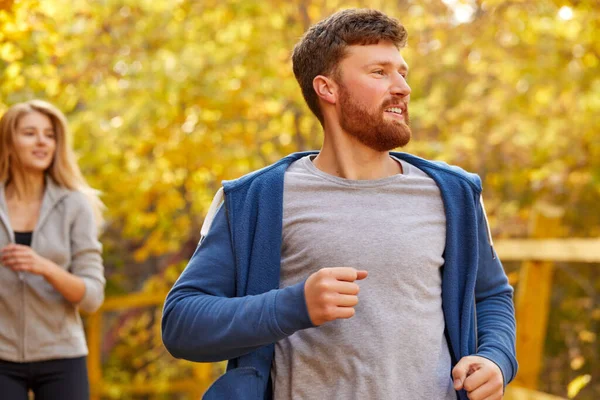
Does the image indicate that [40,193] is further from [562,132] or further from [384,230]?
[562,132]

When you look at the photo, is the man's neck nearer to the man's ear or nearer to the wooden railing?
the man's ear

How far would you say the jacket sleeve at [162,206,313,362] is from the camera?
82.7 inches

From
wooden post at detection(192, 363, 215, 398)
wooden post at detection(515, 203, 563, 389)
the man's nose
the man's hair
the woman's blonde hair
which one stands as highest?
the man's hair

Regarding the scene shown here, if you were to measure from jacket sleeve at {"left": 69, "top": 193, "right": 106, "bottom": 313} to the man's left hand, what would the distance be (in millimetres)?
2186

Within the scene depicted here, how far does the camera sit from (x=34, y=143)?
4.34m

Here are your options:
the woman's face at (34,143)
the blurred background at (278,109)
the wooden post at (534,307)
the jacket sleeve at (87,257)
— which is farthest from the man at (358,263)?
the blurred background at (278,109)

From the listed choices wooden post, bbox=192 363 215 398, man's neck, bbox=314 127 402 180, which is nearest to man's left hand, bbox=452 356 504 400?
man's neck, bbox=314 127 402 180

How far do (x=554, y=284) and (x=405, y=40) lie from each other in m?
7.47

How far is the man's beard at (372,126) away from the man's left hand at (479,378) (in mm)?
577

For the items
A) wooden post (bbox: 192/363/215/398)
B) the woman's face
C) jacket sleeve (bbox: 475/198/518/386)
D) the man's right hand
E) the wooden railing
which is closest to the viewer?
the man's right hand

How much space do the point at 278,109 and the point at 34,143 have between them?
162 inches

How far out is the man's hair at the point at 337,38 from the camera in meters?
2.48

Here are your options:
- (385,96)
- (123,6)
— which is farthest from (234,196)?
(123,6)

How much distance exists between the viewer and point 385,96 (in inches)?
96.0
